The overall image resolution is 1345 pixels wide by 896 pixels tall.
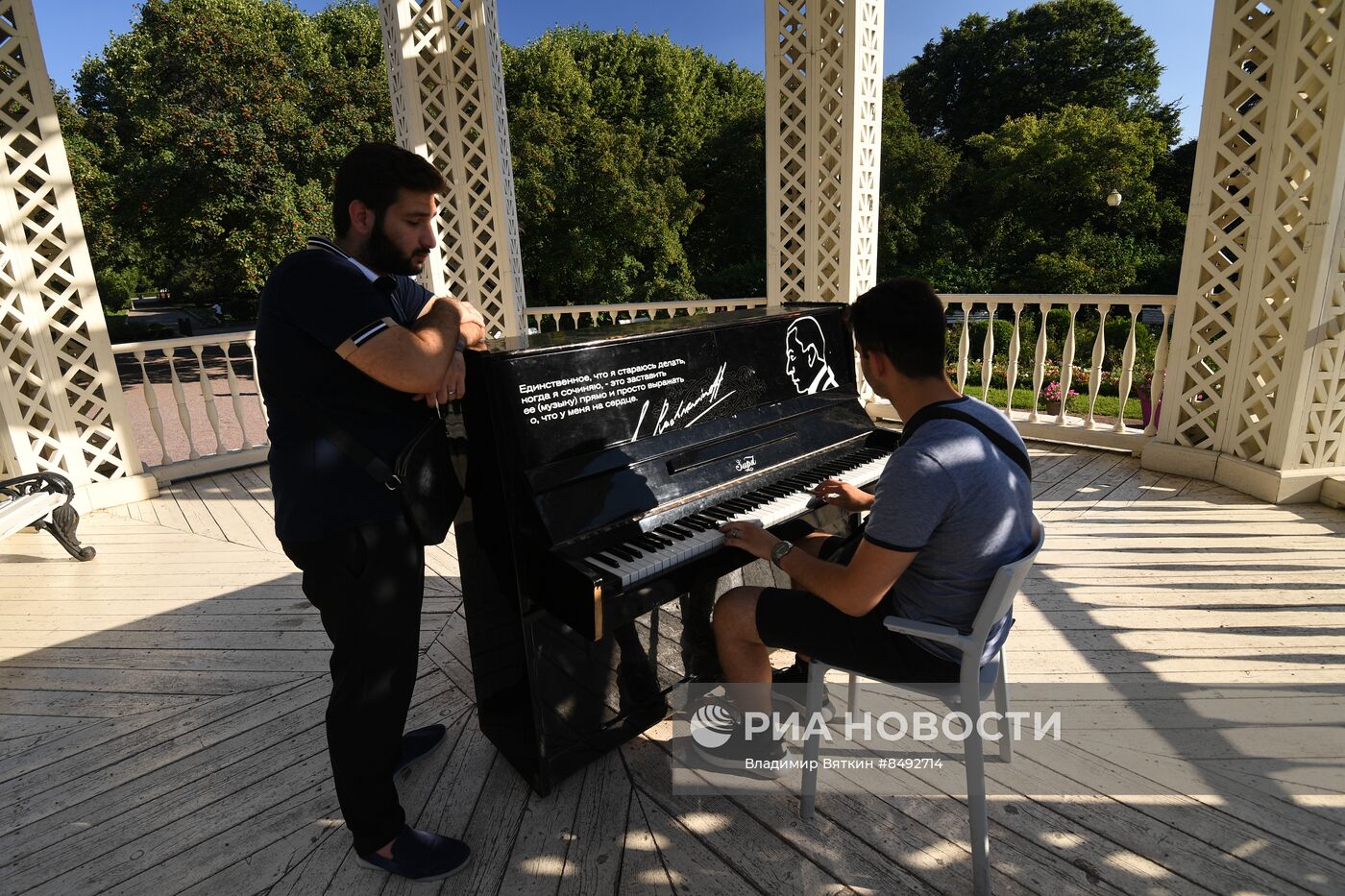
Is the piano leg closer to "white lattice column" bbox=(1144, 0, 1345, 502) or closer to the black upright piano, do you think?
the black upright piano

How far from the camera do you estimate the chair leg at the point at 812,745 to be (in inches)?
69.6

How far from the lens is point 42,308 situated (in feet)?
14.4

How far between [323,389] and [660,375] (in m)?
0.89

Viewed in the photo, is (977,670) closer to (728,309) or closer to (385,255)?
(385,255)

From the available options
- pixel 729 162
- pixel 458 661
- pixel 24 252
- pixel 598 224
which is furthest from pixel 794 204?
pixel 729 162

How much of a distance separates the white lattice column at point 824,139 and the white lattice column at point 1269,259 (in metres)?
1.99

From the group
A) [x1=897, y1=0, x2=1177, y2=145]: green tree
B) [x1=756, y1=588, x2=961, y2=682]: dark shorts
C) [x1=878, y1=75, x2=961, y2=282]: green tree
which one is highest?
[x1=897, y1=0, x2=1177, y2=145]: green tree

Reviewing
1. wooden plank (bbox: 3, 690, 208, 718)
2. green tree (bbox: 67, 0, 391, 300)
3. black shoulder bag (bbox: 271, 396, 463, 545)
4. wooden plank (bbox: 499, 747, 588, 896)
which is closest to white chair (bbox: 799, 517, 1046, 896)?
wooden plank (bbox: 499, 747, 588, 896)

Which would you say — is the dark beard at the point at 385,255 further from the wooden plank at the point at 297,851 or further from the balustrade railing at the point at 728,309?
the wooden plank at the point at 297,851

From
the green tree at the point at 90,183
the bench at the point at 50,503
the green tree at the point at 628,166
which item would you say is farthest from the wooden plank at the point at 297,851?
the green tree at the point at 628,166

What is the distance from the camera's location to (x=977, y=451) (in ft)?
4.78

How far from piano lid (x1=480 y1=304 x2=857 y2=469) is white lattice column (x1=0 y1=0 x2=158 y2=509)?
13.6ft

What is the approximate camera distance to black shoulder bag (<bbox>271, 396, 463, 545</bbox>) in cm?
152
